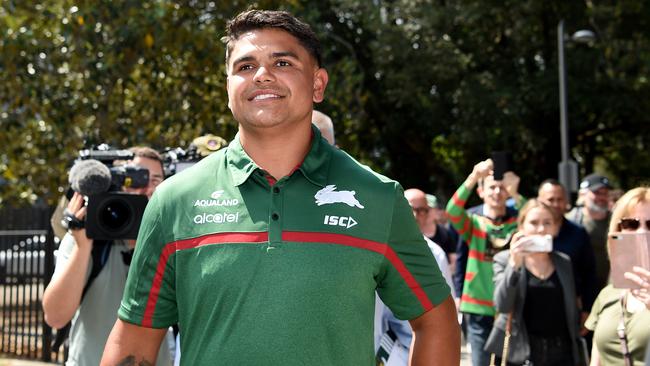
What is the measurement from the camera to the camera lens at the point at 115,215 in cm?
428

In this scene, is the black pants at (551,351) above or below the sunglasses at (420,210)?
below

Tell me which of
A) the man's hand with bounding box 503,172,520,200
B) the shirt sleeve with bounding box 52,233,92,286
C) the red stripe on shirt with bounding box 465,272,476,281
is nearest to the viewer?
the shirt sleeve with bounding box 52,233,92,286

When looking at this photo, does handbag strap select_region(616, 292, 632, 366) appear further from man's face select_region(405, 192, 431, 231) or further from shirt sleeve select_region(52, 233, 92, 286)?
man's face select_region(405, 192, 431, 231)

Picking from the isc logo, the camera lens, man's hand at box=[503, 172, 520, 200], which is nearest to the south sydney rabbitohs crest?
the isc logo

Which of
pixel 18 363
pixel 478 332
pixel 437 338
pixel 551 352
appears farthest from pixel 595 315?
pixel 18 363

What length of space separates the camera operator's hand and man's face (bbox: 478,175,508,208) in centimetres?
474

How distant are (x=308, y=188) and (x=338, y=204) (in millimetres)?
106

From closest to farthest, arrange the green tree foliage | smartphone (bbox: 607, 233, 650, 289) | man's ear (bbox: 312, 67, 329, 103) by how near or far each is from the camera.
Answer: man's ear (bbox: 312, 67, 329, 103) → smartphone (bbox: 607, 233, 650, 289) → the green tree foliage

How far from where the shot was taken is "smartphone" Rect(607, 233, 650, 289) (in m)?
4.48

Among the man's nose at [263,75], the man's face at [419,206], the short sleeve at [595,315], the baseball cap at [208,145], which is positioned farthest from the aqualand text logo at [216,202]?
the man's face at [419,206]

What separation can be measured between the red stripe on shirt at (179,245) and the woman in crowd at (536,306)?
4.75 m

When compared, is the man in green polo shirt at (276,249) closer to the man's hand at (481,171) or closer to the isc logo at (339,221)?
the isc logo at (339,221)

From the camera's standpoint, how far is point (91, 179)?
14.3ft

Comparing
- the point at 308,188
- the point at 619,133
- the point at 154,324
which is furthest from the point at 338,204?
the point at 619,133
